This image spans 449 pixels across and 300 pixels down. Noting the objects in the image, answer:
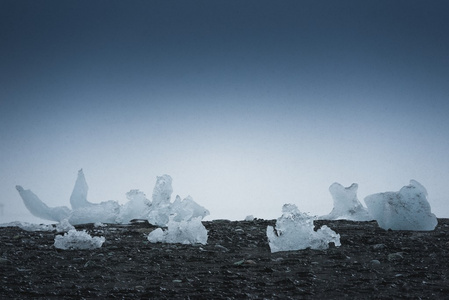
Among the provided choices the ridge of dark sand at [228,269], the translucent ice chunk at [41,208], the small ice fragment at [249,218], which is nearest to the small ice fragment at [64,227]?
the ridge of dark sand at [228,269]

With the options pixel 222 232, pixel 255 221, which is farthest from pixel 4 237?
pixel 255 221

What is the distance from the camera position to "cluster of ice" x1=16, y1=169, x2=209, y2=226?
9.18 meters

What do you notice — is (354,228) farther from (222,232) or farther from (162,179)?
(162,179)

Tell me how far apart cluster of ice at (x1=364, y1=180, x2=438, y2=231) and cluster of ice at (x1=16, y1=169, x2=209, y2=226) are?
3260 millimetres

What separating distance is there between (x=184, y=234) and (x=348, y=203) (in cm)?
392

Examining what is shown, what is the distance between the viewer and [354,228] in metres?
8.33

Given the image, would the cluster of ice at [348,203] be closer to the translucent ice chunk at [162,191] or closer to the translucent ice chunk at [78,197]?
the translucent ice chunk at [162,191]

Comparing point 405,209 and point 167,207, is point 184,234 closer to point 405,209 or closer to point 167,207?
point 167,207

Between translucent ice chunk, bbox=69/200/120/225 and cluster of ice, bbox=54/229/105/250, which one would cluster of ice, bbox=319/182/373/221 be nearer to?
translucent ice chunk, bbox=69/200/120/225

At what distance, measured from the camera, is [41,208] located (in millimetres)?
10414

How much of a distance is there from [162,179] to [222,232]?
2.34 m

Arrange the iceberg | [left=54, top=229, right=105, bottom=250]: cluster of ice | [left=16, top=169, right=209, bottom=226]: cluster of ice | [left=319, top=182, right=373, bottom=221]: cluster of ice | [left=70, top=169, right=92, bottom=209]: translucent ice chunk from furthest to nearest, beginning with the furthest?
[left=70, top=169, right=92, bottom=209]: translucent ice chunk, [left=319, top=182, right=373, bottom=221]: cluster of ice, [left=16, top=169, right=209, bottom=226]: cluster of ice, the iceberg, [left=54, top=229, right=105, bottom=250]: cluster of ice

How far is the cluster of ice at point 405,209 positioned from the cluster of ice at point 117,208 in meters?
3.26

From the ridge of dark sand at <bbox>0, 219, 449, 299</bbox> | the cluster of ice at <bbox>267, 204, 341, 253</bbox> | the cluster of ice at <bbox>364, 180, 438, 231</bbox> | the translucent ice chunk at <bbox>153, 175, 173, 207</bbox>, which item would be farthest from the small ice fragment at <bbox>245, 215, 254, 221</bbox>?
the cluster of ice at <bbox>267, 204, 341, 253</bbox>
